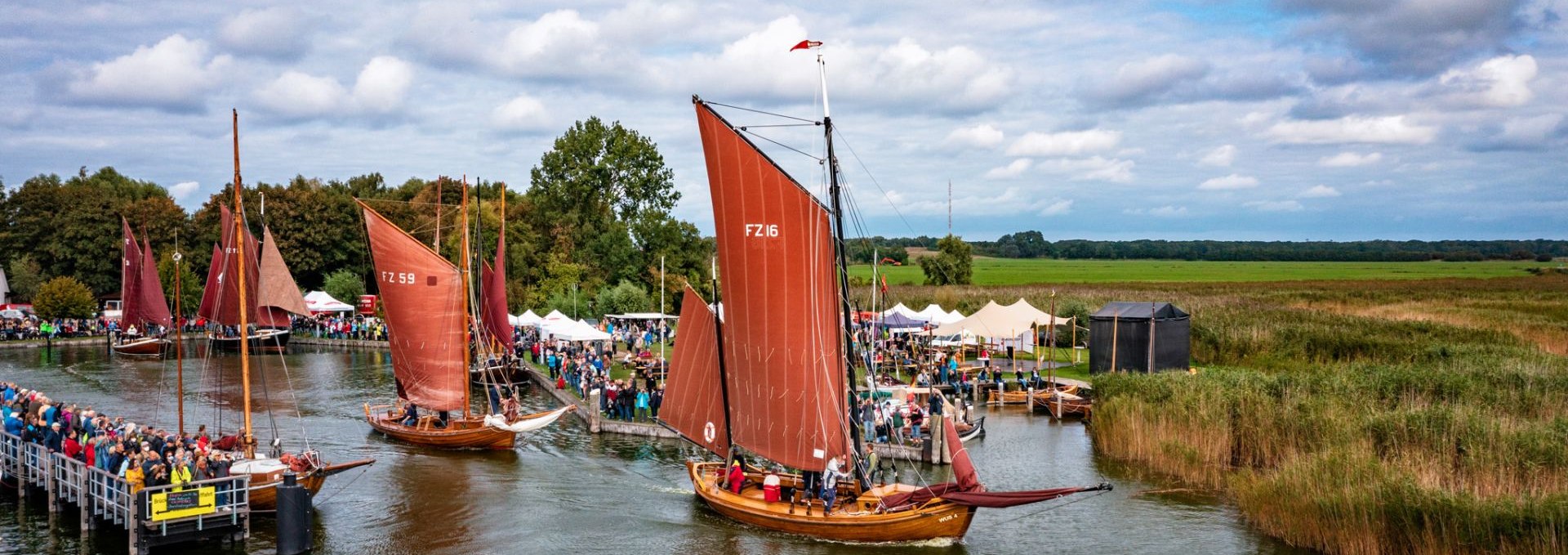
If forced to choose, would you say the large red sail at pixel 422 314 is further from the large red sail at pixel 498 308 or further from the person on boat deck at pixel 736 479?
the person on boat deck at pixel 736 479

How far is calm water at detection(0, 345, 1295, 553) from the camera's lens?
23984mm

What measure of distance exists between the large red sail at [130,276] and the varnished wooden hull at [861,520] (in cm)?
4630

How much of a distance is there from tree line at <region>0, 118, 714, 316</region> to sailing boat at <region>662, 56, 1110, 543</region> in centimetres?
5632

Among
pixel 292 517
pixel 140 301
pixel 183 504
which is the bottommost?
pixel 292 517

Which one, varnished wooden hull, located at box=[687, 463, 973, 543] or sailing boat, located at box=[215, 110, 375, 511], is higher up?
sailing boat, located at box=[215, 110, 375, 511]

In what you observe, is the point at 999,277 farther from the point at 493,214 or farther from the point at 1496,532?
the point at 1496,532

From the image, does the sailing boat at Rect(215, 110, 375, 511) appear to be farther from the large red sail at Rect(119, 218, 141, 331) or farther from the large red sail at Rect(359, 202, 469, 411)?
the large red sail at Rect(119, 218, 141, 331)

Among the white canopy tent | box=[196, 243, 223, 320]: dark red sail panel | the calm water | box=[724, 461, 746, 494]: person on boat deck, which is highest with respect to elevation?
box=[196, 243, 223, 320]: dark red sail panel

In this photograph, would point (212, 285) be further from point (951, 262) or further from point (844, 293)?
point (951, 262)

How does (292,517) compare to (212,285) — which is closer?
(292,517)

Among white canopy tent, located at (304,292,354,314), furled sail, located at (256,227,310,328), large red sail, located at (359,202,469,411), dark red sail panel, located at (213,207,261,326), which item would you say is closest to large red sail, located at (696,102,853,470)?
large red sail, located at (359,202,469,411)

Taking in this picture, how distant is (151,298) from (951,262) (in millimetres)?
71445

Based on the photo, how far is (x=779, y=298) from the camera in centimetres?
2467

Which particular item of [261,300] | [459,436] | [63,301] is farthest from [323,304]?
[459,436]
